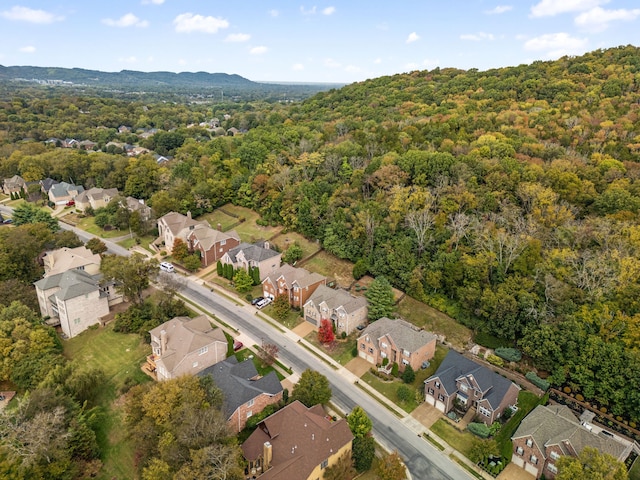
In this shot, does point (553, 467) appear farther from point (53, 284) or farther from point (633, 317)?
point (53, 284)

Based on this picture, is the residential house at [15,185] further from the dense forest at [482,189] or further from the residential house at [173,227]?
the residential house at [173,227]

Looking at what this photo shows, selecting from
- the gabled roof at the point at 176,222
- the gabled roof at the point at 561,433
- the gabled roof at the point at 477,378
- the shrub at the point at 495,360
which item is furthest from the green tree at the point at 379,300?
the gabled roof at the point at 176,222

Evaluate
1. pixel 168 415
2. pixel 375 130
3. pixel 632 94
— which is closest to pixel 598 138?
pixel 632 94

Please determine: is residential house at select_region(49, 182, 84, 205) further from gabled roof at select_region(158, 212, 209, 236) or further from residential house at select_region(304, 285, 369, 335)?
residential house at select_region(304, 285, 369, 335)

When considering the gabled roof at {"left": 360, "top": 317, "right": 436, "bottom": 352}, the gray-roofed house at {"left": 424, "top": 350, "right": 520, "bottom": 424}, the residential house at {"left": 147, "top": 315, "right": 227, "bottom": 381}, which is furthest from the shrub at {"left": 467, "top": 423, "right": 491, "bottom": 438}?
the residential house at {"left": 147, "top": 315, "right": 227, "bottom": 381}

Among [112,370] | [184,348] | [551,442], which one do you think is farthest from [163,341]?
[551,442]

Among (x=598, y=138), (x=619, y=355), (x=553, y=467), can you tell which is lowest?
(x=553, y=467)
